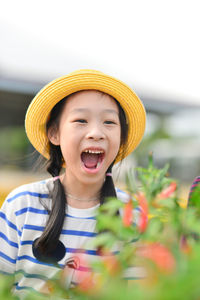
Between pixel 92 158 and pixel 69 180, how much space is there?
138mm

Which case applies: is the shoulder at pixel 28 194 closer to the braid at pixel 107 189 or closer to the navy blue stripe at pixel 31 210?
the navy blue stripe at pixel 31 210

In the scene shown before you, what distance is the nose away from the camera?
4.32 ft

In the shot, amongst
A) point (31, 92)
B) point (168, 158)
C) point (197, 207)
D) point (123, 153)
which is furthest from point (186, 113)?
point (197, 207)

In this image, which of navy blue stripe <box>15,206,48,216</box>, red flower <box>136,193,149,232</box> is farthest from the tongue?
red flower <box>136,193,149,232</box>

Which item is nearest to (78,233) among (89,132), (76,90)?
(89,132)

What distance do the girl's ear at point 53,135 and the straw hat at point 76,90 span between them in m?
0.04

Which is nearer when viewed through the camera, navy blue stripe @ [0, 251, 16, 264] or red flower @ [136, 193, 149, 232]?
red flower @ [136, 193, 149, 232]

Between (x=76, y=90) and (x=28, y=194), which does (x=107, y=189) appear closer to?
(x=28, y=194)

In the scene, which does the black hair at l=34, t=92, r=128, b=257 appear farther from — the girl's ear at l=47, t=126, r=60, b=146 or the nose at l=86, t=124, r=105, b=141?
the nose at l=86, t=124, r=105, b=141

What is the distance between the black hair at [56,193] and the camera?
1.34 m

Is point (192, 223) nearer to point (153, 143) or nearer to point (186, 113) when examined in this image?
point (186, 113)

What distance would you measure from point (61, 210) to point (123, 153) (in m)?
0.41

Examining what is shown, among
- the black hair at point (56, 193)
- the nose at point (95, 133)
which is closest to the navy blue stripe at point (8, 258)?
the black hair at point (56, 193)

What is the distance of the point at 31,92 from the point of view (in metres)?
6.13
